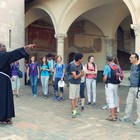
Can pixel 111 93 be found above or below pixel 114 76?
below

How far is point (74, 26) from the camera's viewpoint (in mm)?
19906

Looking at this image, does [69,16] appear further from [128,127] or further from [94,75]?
[128,127]

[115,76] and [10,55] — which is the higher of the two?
[10,55]

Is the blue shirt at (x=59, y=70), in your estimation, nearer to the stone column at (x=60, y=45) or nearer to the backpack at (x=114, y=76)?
the backpack at (x=114, y=76)

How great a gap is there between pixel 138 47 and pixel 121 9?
21.9ft

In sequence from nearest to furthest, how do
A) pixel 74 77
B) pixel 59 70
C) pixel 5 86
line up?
pixel 5 86 → pixel 74 77 → pixel 59 70

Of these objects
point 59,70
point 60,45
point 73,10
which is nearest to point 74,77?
point 59,70

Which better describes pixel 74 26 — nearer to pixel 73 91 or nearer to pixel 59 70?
pixel 59 70

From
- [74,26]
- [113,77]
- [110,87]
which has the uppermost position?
[74,26]

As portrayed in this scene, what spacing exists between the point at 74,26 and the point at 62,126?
15068 mm

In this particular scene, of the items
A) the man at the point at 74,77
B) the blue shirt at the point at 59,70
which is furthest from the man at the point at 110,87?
the blue shirt at the point at 59,70

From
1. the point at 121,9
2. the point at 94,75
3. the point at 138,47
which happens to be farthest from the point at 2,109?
the point at 121,9

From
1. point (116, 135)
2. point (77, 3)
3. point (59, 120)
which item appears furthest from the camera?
point (77, 3)

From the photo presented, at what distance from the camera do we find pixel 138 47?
9.16 m
